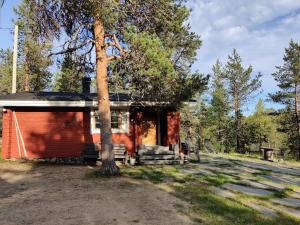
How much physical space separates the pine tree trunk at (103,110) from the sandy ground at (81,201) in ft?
2.58

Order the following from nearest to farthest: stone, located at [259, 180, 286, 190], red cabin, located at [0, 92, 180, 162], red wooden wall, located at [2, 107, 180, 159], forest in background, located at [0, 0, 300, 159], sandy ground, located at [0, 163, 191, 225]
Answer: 1. sandy ground, located at [0, 163, 191, 225]
2. stone, located at [259, 180, 286, 190]
3. red cabin, located at [0, 92, 180, 162]
4. red wooden wall, located at [2, 107, 180, 159]
5. forest in background, located at [0, 0, 300, 159]

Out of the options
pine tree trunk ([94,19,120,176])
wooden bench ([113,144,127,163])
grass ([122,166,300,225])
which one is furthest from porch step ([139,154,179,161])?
pine tree trunk ([94,19,120,176])

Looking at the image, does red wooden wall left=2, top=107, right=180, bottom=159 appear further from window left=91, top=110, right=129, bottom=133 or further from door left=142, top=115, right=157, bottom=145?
door left=142, top=115, right=157, bottom=145

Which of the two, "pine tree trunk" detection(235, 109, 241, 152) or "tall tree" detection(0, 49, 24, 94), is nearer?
"tall tree" detection(0, 49, 24, 94)

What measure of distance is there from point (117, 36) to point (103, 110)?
2.94 meters

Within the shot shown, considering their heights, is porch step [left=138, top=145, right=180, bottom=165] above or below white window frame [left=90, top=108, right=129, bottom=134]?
below

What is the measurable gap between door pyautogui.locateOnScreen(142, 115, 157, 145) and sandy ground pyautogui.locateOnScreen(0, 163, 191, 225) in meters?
6.15

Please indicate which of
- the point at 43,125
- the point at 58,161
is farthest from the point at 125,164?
the point at 43,125

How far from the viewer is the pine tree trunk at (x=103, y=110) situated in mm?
11906

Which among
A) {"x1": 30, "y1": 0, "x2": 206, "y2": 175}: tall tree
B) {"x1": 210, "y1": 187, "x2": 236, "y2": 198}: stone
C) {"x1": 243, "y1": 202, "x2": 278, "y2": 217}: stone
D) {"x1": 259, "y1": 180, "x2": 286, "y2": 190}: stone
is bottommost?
{"x1": 243, "y1": 202, "x2": 278, "y2": 217}: stone

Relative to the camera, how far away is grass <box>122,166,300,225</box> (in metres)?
6.52

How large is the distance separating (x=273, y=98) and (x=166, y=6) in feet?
95.4

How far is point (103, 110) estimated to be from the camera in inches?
477

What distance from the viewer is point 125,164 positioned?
1529 centimetres
